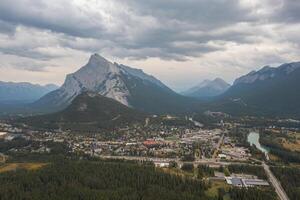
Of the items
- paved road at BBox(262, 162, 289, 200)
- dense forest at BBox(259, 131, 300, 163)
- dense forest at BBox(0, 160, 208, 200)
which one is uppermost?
dense forest at BBox(259, 131, 300, 163)

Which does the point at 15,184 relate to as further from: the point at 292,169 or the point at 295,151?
the point at 295,151

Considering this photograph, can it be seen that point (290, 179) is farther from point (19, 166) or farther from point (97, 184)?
point (19, 166)

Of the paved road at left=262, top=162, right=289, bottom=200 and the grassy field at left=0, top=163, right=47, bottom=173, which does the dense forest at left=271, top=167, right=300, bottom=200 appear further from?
the grassy field at left=0, top=163, right=47, bottom=173

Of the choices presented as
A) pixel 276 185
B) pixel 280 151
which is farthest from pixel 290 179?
pixel 280 151

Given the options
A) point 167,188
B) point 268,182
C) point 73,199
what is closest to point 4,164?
point 73,199

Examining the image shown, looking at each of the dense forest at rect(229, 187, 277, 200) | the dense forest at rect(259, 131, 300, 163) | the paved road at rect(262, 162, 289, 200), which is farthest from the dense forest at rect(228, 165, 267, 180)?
the dense forest at rect(259, 131, 300, 163)

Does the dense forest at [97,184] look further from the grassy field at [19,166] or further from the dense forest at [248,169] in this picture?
the dense forest at [248,169]

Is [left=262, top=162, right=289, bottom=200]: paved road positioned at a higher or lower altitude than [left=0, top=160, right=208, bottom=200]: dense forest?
lower

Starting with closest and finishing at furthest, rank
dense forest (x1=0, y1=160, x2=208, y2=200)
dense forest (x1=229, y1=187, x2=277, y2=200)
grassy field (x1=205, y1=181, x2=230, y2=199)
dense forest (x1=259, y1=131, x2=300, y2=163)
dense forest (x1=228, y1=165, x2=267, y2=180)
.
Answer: dense forest (x1=0, y1=160, x2=208, y2=200) < dense forest (x1=229, y1=187, x2=277, y2=200) < grassy field (x1=205, y1=181, x2=230, y2=199) < dense forest (x1=228, y1=165, x2=267, y2=180) < dense forest (x1=259, y1=131, x2=300, y2=163)
